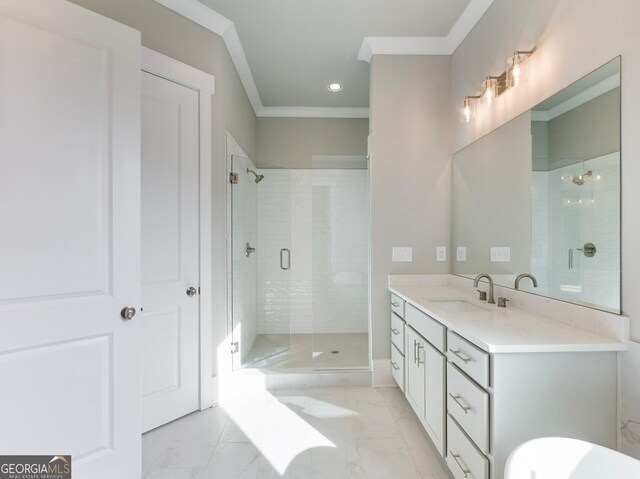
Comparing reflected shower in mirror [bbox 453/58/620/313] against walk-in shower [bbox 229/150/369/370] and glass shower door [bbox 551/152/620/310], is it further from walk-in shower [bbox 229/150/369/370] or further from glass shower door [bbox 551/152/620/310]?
walk-in shower [bbox 229/150/369/370]

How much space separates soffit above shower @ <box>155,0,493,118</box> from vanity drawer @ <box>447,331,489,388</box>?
7.38 ft

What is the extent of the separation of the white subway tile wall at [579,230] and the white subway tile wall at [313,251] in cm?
147

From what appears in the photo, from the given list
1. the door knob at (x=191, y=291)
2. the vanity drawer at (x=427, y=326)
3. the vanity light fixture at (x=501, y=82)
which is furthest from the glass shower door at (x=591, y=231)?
the door knob at (x=191, y=291)

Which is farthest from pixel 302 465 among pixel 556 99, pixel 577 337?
pixel 556 99

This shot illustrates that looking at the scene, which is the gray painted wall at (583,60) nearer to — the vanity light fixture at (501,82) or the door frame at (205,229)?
the vanity light fixture at (501,82)

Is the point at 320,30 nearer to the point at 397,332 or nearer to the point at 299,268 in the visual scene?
the point at 299,268

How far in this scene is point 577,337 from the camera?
1.26m

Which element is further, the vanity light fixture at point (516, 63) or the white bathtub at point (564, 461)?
the vanity light fixture at point (516, 63)

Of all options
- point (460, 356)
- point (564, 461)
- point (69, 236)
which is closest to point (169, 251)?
point (69, 236)

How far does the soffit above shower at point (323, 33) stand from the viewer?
2.24m

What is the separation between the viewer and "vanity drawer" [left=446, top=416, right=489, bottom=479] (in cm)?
123

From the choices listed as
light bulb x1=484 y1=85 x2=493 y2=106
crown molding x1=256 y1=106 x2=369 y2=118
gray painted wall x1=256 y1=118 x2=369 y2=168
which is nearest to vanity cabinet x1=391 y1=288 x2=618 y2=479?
light bulb x1=484 y1=85 x2=493 y2=106

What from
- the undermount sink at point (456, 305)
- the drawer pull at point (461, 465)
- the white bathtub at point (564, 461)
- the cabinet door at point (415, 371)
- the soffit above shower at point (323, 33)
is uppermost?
the soffit above shower at point (323, 33)

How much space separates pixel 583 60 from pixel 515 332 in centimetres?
123
